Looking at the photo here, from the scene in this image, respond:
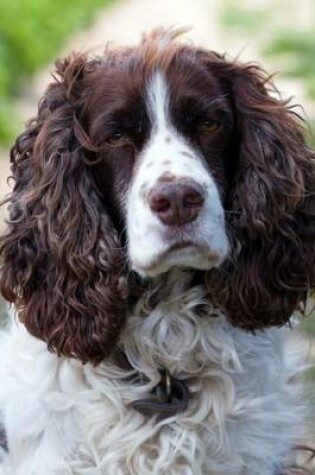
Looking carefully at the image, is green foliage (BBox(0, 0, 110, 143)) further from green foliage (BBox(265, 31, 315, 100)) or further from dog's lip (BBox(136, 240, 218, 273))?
dog's lip (BBox(136, 240, 218, 273))

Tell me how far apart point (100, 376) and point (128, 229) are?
0.56 meters

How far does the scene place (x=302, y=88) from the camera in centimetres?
1118

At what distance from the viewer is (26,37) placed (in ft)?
41.2

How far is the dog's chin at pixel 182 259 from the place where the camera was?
5172 millimetres

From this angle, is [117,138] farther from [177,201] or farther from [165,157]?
[177,201]

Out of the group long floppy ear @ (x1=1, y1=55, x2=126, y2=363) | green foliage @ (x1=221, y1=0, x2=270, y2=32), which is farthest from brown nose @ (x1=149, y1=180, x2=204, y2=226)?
green foliage @ (x1=221, y1=0, x2=270, y2=32)

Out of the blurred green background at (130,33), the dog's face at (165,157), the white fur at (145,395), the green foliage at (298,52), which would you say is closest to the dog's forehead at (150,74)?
Result: the dog's face at (165,157)

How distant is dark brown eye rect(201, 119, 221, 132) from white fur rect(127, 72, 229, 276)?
0.37 feet

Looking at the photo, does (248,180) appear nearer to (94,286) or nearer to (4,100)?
(94,286)

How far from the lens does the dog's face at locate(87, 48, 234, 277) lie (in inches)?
201

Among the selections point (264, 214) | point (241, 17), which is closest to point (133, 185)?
point (264, 214)

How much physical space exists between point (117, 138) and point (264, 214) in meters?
0.56

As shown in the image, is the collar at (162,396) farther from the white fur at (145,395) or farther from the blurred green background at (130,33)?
the blurred green background at (130,33)

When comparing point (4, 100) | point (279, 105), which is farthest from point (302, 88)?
point (279, 105)
